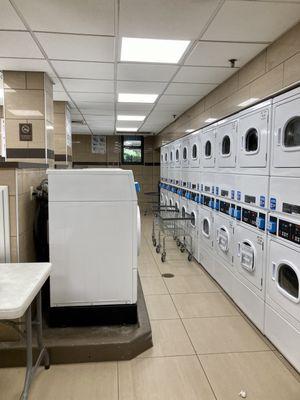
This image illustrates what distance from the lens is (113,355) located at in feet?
8.00

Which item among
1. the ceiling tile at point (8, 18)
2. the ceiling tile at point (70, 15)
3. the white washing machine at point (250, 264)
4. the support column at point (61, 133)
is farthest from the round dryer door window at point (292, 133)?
the support column at point (61, 133)

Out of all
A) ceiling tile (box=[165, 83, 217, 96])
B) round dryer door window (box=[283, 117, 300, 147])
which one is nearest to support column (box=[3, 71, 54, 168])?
ceiling tile (box=[165, 83, 217, 96])

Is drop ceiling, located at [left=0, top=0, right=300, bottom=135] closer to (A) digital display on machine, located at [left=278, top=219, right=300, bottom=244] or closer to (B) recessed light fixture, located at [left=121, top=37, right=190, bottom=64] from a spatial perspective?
(B) recessed light fixture, located at [left=121, top=37, right=190, bottom=64]

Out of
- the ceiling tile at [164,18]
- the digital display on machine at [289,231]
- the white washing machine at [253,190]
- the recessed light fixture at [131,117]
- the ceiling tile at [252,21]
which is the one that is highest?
the recessed light fixture at [131,117]

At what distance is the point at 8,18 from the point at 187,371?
3.06 meters

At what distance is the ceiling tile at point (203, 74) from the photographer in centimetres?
361

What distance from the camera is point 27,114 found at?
13.4 feet

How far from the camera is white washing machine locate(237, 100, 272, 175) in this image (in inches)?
106

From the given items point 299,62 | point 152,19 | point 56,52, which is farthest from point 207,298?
point 56,52

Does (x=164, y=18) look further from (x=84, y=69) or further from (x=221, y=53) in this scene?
Result: (x=84, y=69)

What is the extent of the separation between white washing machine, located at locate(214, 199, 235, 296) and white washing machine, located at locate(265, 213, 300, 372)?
859 mm

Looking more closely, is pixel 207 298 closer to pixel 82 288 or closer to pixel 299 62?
pixel 82 288

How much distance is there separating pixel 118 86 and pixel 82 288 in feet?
9.83

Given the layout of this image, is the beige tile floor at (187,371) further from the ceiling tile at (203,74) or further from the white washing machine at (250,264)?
the ceiling tile at (203,74)
